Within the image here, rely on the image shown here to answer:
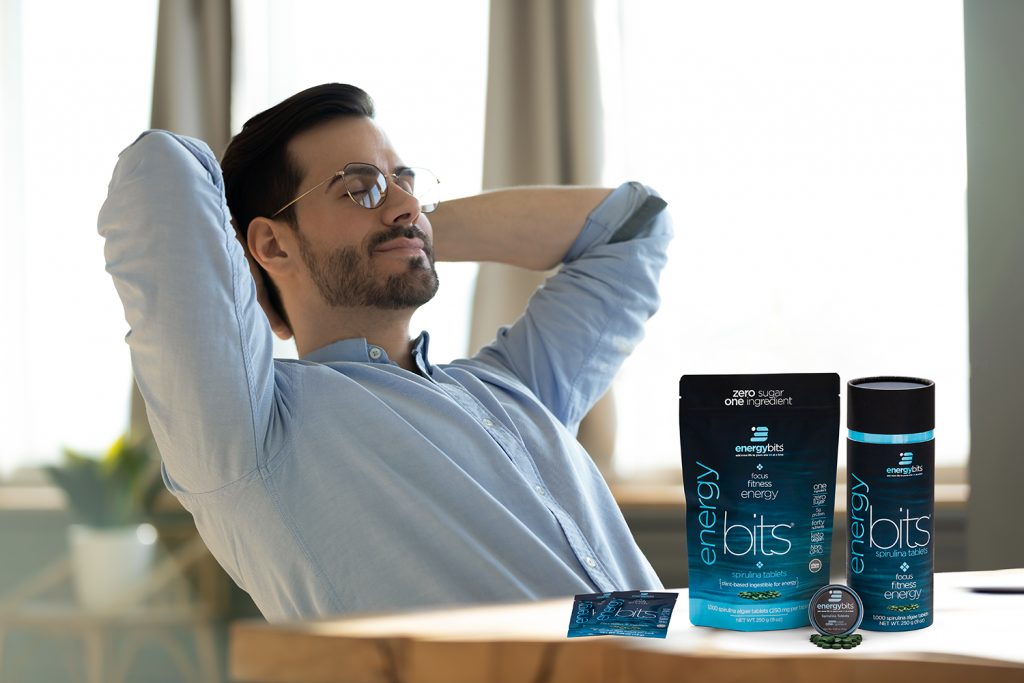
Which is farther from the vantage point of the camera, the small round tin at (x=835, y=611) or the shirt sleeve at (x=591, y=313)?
the shirt sleeve at (x=591, y=313)

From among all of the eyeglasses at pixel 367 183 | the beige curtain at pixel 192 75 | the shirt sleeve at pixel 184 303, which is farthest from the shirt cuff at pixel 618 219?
the beige curtain at pixel 192 75

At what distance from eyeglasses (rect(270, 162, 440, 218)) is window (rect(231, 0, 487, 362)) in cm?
144

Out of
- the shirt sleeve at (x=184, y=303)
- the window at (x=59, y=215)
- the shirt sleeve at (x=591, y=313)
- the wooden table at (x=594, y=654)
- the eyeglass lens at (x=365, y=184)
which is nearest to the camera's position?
the wooden table at (x=594, y=654)

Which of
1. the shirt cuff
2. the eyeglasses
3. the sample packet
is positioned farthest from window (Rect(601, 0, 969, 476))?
the sample packet

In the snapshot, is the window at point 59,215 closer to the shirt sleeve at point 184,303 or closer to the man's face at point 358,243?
the man's face at point 358,243

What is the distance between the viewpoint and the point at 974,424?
2.40 metres

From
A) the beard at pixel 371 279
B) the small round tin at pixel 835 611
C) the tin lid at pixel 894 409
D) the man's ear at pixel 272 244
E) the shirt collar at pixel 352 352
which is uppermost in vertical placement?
the man's ear at pixel 272 244

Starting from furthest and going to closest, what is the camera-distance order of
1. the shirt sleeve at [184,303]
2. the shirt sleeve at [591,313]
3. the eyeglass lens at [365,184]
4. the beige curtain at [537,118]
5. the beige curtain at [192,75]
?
the beige curtain at [192,75], the beige curtain at [537,118], the shirt sleeve at [591,313], the eyeglass lens at [365,184], the shirt sleeve at [184,303]

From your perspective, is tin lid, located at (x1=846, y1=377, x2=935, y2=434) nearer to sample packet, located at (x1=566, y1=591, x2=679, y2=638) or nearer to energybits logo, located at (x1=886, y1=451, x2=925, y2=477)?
energybits logo, located at (x1=886, y1=451, x2=925, y2=477)

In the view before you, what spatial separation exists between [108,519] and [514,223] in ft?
5.88

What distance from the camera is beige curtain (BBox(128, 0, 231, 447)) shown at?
2967 mm

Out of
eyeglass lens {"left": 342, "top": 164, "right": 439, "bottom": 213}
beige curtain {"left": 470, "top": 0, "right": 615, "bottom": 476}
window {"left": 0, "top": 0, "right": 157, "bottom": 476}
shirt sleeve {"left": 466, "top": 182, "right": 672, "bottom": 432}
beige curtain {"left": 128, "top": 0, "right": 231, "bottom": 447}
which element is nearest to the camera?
eyeglass lens {"left": 342, "top": 164, "right": 439, "bottom": 213}

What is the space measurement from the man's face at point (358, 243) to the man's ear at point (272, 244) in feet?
0.09

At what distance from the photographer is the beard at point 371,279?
4.86 ft
